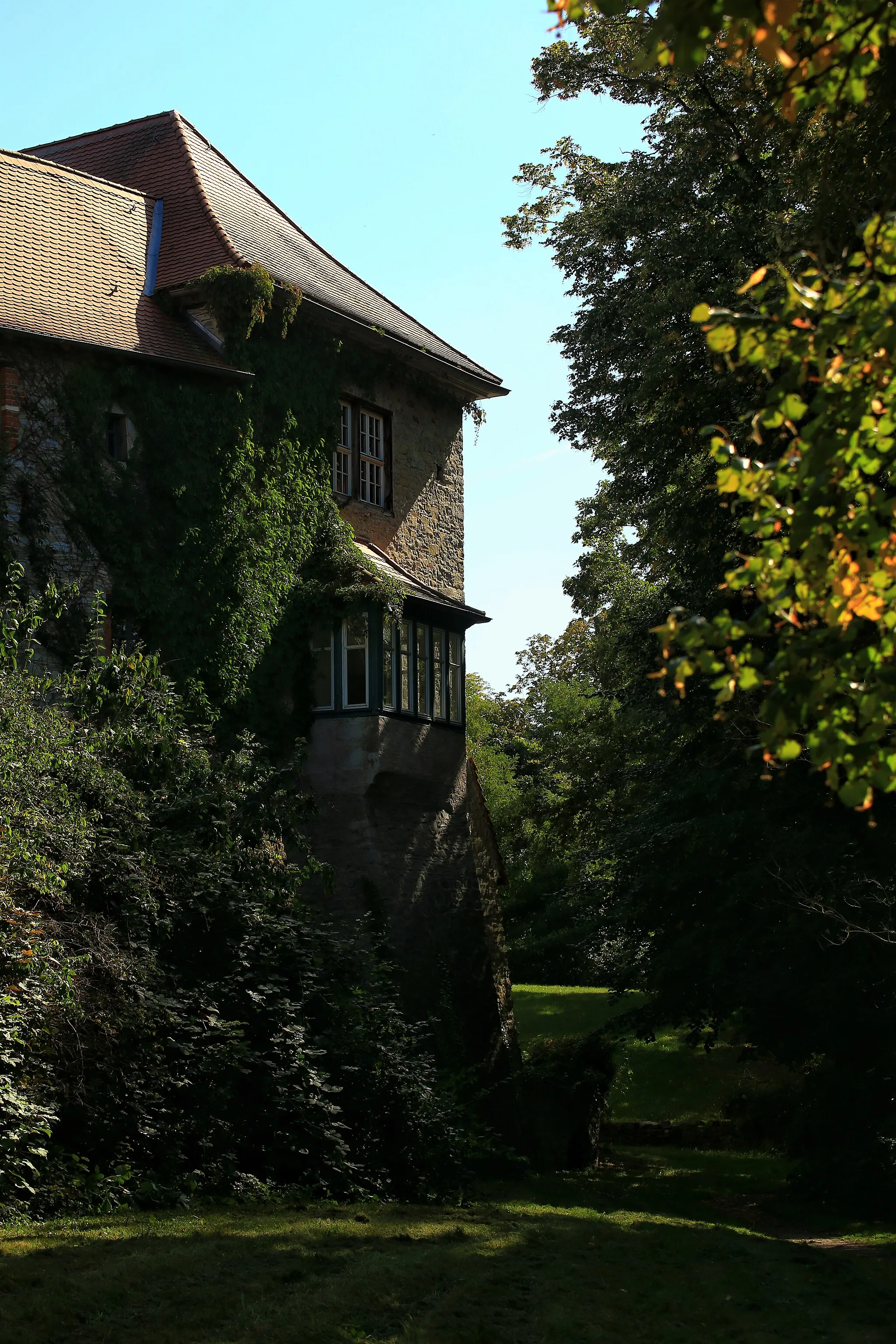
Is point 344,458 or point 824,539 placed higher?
point 344,458

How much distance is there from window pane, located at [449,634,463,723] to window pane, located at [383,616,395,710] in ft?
5.64

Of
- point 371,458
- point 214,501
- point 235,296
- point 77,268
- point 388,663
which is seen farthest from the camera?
point 371,458

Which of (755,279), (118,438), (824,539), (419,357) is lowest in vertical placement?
(824,539)

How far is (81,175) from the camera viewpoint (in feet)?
70.4

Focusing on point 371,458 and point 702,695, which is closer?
point 702,695

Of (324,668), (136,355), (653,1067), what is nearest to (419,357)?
(324,668)

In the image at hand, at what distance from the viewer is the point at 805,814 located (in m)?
18.9

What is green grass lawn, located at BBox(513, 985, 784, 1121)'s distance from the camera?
28.3 m

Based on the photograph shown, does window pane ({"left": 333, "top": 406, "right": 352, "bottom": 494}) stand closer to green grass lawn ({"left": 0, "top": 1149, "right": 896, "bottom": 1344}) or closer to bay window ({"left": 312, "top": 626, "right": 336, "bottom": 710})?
bay window ({"left": 312, "top": 626, "right": 336, "bottom": 710})

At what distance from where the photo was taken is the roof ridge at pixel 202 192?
21594 millimetres

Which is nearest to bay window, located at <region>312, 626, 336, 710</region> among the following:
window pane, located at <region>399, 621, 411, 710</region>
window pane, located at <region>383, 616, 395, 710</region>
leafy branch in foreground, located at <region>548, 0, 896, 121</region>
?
window pane, located at <region>383, 616, 395, 710</region>

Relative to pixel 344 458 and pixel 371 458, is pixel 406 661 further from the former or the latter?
pixel 371 458

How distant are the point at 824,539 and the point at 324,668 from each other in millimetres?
16386

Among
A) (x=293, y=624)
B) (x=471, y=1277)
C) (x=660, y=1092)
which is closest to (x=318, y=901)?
(x=293, y=624)
